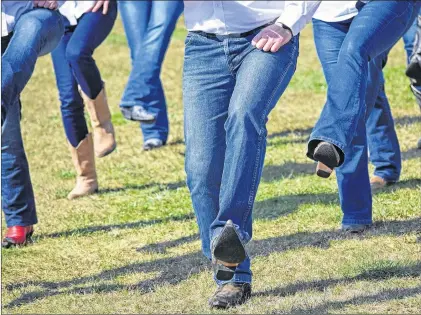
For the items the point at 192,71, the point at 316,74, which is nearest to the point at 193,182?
the point at 192,71

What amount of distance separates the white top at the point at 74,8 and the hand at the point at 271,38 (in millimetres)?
2991

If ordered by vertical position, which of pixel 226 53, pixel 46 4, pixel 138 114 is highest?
pixel 46 4

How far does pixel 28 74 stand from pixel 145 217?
1.80 m

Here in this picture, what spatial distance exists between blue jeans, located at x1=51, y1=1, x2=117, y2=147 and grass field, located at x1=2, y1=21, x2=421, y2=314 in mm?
602

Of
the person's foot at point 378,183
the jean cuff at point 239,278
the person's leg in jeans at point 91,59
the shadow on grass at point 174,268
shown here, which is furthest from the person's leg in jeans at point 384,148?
the jean cuff at point 239,278

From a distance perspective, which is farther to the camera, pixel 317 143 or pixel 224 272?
pixel 317 143

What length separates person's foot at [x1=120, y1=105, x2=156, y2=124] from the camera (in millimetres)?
8711

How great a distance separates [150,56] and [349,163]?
3536 mm

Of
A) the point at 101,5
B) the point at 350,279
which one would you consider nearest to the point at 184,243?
the point at 350,279

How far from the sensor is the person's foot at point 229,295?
4.83m

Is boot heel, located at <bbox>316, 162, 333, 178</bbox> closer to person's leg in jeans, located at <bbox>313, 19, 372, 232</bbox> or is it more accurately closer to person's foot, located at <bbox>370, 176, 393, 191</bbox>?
person's leg in jeans, located at <bbox>313, 19, 372, 232</bbox>

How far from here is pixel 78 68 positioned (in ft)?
24.6

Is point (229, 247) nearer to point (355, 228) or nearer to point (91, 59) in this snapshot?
point (355, 228)

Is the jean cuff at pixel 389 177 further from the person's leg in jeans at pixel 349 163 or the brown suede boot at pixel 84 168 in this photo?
the brown suede boot at pixel 84 168
